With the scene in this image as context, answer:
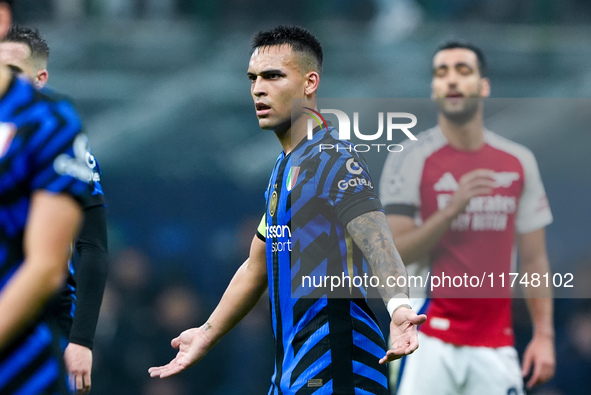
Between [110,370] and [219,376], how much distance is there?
1.16 metres

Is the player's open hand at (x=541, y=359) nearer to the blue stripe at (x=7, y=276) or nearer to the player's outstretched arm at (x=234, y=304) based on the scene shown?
the player's outstretched arm at (x=234, y=304)

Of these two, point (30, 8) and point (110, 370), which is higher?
point (30, 8)

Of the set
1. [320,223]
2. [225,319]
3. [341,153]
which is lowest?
→ [225,319]

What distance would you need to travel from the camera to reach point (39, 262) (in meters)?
2.27

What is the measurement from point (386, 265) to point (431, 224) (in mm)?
2765

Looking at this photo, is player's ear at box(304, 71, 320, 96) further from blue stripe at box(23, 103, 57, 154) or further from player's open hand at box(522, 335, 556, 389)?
player's open hand at box(522, 335, 556, 389)

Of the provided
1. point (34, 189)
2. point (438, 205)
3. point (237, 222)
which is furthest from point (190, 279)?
point (34, 189)

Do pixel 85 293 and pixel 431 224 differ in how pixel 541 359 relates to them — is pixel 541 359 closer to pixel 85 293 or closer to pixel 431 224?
pixel 431 224

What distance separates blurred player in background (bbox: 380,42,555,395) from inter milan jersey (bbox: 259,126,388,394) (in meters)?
2.26

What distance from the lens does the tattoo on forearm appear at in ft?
11.2

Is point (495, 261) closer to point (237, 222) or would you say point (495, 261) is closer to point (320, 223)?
point (320, 223)

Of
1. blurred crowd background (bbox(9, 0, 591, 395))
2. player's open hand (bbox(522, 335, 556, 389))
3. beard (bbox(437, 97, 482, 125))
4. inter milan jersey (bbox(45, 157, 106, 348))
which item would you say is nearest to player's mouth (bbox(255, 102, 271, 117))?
inter milan jersey (bbox(45, 157, 106, 348))

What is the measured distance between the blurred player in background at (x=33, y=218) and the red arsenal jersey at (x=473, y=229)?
3.97 m

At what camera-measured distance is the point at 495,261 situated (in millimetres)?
6172
